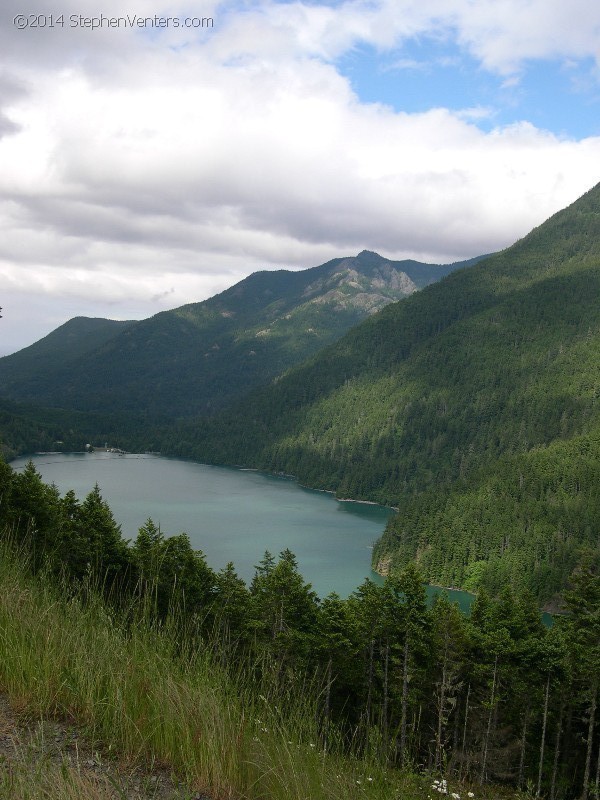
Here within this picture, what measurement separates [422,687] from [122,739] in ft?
77.7

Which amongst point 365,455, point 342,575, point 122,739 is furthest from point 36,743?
point 365,455

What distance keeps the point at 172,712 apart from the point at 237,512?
11235 centimetres

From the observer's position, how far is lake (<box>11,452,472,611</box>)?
81812 millimetres

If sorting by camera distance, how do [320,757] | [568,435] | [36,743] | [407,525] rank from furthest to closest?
[568,435] < [407,525] < [320,757] < [36,743]

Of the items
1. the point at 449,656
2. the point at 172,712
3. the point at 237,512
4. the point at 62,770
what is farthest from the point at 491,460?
the point at 62,770

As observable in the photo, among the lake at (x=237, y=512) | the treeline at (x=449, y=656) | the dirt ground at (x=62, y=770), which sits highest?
the dirt ground at (x=62, y=770)

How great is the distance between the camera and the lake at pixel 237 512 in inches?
3221

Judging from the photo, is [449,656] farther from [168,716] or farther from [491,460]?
[491,460]

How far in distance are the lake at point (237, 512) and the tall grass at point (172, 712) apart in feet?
142

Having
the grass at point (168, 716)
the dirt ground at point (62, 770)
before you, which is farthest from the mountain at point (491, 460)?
the dirt ground at point (62, 770)

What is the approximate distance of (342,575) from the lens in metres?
78.1

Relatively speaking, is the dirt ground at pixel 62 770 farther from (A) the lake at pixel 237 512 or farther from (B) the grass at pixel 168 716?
(A) the lake at pixel 237 512

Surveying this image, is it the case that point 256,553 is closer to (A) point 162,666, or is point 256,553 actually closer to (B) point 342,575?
(B) point 342,575

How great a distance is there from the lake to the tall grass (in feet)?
142
